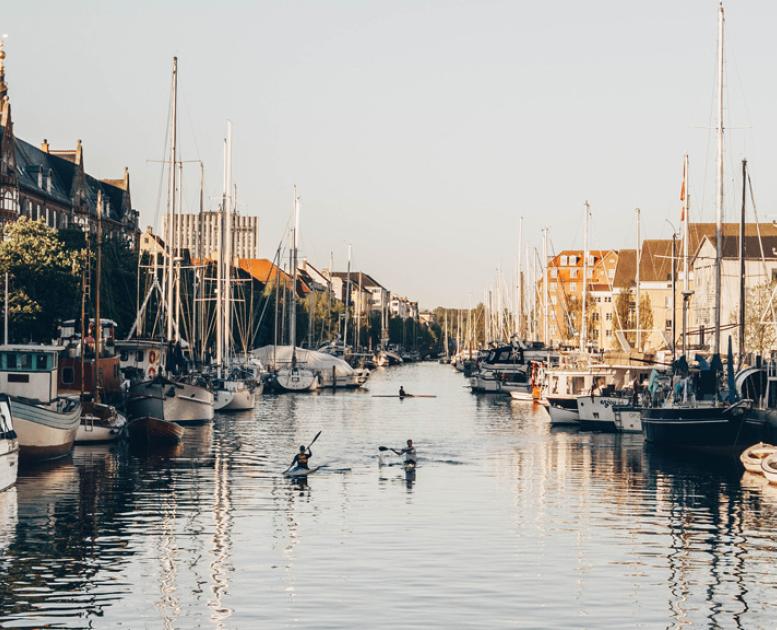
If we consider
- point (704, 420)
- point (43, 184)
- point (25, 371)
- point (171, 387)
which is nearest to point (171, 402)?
point (171, 387)

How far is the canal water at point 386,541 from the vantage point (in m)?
31.2

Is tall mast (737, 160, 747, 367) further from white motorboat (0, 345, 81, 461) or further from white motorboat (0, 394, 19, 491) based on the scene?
white motorboat (0, 394, 19, 491)

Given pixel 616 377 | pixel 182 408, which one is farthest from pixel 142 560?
pixel 616 377

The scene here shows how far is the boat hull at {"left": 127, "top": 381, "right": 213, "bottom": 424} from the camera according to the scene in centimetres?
8162

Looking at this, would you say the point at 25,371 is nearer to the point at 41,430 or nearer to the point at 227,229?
the point at 41,430

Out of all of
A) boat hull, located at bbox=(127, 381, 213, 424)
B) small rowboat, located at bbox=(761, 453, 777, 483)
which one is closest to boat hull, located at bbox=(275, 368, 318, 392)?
boat hull, located at bbox=(127, 381, 213, 424)

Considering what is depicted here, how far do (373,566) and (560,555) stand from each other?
18.6 ft

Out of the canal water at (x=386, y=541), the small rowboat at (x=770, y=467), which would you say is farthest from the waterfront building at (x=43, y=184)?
the small rowboat at (x=770, y=467)

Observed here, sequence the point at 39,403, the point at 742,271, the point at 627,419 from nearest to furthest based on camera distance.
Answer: the point at 39,403, the point at 742,271, the point at 627,419

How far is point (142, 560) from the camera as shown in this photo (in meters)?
37.2

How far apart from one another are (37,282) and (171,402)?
793 inches

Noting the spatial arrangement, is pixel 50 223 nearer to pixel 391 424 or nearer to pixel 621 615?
pixel 391 424

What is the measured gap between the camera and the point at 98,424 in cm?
6975

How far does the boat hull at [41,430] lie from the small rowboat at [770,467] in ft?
97.4
